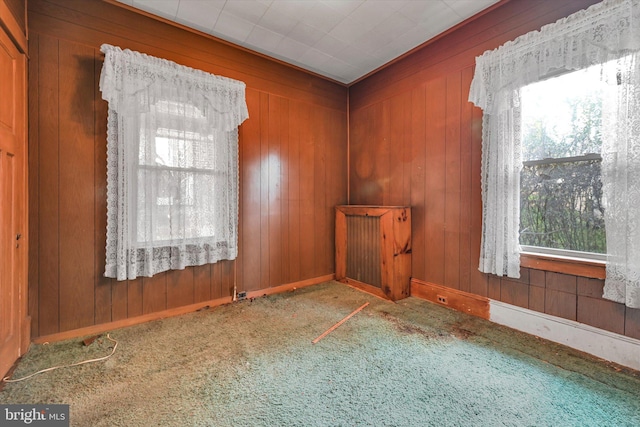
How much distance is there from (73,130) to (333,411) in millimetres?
2508

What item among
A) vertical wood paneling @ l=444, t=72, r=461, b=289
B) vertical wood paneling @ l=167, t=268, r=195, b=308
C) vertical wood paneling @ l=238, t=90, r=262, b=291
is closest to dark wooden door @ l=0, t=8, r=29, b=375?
vertical wood paneling @ l=167, t=268, r=195, b=308

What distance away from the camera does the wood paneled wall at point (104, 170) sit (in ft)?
6.17

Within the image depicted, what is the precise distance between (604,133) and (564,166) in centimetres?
31

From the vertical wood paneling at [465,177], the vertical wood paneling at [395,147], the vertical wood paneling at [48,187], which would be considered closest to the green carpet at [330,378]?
the vertical wood paneling at [48,187]

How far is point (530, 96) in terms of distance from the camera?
202 cm

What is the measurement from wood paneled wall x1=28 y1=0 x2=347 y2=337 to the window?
6.84 feet

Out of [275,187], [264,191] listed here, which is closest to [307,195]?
[275,187]

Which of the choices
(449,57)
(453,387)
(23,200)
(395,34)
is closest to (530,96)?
(449,57)

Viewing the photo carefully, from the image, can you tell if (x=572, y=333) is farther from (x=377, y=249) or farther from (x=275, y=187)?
(x=275, y=187)

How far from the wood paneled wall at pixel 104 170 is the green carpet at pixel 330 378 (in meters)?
0.32

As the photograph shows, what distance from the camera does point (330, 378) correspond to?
59.7 inches

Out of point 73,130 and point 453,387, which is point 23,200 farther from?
point 453,387

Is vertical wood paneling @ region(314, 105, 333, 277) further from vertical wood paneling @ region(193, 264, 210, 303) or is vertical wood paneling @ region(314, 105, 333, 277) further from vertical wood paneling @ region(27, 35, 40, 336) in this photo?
vertical wood paneling @ region(27, 35, 40, 336)

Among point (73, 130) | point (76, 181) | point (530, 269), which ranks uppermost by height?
point (73, 130)
